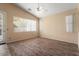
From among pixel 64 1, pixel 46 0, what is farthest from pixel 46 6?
pixel 64 1

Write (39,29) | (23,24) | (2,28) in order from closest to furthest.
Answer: (2,28)
(23,24)
(39,29)

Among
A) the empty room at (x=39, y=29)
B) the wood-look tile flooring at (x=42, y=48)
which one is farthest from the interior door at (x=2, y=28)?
the wood-look tile flooring at (x=42, y=48)

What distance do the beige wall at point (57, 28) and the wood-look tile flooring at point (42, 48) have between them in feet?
0.57

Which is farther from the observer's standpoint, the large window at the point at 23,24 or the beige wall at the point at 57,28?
the beige wall at the point at 57,28

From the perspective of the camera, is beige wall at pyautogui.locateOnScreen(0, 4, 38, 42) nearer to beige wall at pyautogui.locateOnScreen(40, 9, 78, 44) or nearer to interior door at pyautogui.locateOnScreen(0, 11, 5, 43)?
interior door at pyautogui.locateOnScreen(0, 11, 5, 43)

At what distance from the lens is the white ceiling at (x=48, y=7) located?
8.06 feet

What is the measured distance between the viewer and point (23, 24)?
101 inches

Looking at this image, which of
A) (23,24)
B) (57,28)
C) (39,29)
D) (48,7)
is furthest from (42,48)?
(48,7)

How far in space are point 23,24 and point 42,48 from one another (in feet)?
3.18

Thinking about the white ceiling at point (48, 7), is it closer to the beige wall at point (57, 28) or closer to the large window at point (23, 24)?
the beige wall at point (57, 28)

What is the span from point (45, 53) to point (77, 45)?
3.50ft

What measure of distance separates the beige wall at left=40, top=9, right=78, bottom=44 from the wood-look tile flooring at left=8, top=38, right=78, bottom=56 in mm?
174

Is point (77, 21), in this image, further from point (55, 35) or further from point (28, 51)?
point (28, 51)

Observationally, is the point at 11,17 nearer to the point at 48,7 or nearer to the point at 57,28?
the point at 48,7
